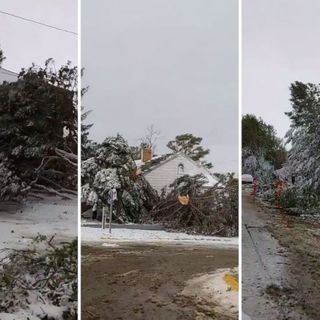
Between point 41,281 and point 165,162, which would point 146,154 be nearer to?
point 165,162

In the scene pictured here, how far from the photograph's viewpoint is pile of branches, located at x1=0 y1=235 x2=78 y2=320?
3393 millimetres

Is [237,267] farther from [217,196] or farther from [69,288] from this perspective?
[69,288]

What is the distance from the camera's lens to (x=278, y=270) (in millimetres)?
3359

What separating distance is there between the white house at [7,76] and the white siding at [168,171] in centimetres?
109

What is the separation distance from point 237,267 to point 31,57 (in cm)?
189

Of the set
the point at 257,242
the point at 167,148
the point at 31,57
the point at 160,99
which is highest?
the point at 31,57

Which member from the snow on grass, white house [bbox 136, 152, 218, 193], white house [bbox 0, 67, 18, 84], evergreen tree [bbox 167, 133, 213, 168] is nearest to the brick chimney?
white house [bbox 136, 152, 218, 193]

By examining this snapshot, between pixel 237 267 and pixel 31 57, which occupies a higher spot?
pixel 31 57

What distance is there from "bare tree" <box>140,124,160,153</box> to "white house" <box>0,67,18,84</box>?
36.8 inches

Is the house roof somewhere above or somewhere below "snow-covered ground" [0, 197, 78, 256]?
above

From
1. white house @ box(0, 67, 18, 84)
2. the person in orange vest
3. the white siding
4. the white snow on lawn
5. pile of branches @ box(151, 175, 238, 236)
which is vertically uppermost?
white house @ box(0, 67, 18, 84)

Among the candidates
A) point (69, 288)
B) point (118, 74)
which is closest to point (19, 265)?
point (69, 288)

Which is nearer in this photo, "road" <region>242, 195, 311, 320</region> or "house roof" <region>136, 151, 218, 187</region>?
"road" <region>242, 195, 311, 320</region>

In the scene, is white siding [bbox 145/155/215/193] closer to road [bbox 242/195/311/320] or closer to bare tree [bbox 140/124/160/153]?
bare tree [bbox 140/124/160/153]
